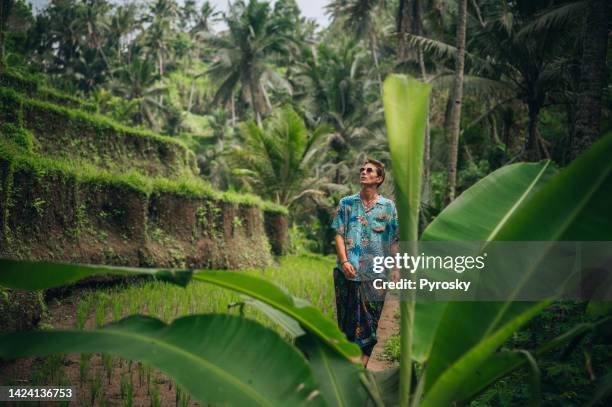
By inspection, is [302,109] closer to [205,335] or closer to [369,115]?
[369,115]

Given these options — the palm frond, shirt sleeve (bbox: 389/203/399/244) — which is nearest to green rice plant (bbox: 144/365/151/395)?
shirt sleeve (bbox: 389/203/399/244)

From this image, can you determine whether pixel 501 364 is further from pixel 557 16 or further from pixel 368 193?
pixel 557 16

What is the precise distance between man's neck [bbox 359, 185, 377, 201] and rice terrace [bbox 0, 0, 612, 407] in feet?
0.07

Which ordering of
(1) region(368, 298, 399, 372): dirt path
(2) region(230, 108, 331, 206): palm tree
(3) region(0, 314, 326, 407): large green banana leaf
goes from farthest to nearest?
(2) region(230, 108, 331, 206): palm tree, (1) region(368, 298, 399, 372): dirt path, (3) region(0, 314, 326, 407): large green banana leaf

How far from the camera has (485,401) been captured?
7.93 ft

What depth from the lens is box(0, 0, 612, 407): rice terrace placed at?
4.50 feet

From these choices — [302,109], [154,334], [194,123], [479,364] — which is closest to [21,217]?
[154,334]

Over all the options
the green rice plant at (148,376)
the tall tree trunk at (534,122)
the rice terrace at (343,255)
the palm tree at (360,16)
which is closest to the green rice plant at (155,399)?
the rice terrace at (343,255)

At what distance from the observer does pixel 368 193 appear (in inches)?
122

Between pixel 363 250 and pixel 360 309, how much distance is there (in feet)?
1.27

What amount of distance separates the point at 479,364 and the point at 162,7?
41884 mm

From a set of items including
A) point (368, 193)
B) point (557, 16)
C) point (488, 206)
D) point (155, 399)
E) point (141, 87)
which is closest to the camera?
point (488, 206)

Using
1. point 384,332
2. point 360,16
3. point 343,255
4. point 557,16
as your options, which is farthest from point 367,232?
point 360,16

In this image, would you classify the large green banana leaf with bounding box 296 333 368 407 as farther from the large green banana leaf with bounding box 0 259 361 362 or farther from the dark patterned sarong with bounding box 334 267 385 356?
the dark patterned sarong with bounding box 334 267 385 356
